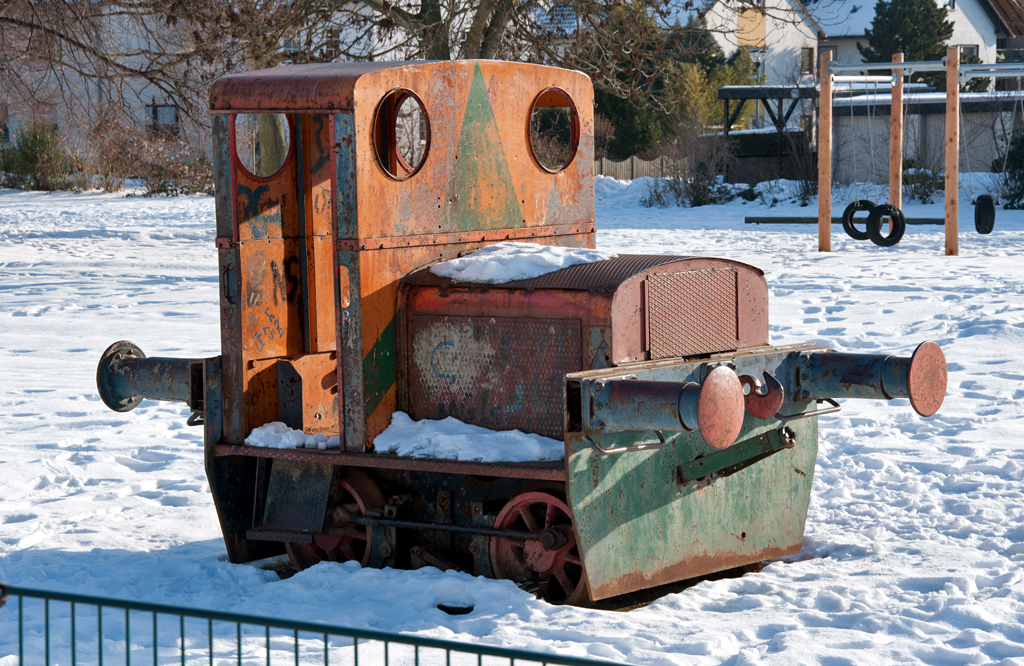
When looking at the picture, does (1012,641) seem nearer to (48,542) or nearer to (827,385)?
(827,385)

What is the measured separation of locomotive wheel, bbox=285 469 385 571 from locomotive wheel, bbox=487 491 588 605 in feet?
1.75

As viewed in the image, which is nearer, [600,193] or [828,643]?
[828,643]

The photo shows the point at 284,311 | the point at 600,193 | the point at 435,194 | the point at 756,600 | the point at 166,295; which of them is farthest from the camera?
the point at 600,193

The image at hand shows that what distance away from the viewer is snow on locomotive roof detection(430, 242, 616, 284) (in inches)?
189

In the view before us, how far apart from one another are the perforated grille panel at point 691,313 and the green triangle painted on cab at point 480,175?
0.92 m

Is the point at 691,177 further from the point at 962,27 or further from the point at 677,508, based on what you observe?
the point at 677,508

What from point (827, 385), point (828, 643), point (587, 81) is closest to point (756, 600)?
point (828, 643)

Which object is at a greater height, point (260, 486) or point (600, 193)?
point (600, 193)

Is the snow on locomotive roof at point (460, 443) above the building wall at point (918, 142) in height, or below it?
below

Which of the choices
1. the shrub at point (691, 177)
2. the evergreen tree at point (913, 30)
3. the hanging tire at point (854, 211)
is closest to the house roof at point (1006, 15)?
the evergreen tree at point (913, 30)

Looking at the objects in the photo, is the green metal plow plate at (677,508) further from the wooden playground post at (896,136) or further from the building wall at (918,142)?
the building wall at (918,142)

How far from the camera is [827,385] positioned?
16.1ft

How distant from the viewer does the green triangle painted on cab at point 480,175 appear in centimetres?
515

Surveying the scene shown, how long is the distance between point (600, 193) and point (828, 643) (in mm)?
26273
